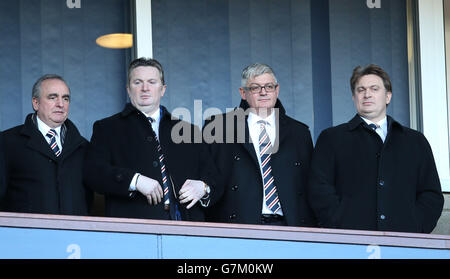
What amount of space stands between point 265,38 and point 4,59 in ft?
6.09

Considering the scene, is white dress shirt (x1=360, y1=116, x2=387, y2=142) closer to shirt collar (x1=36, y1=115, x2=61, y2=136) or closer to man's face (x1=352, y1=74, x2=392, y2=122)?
man's face (x1=352, y1=74, x2=392, y2=122)

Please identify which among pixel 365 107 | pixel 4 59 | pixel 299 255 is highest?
pixel 4 59

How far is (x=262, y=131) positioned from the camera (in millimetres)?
4641

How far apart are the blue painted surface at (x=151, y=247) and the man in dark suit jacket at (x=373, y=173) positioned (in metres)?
0.61

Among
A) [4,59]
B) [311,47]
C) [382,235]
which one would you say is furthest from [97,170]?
[311,47]

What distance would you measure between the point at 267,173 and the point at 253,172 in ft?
0.25

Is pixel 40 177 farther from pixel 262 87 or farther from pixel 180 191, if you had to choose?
pixel 262 87

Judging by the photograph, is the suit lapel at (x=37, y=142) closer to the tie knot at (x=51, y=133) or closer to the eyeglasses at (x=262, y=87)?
the tie knot at (x=51, y=133)

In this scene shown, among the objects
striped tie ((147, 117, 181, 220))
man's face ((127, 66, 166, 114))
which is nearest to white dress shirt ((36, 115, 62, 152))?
man's face ((127, 66, 166, 114))

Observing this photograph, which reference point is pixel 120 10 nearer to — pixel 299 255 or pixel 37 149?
pixel 37 149

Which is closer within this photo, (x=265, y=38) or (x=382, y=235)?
(x=382, y=235)

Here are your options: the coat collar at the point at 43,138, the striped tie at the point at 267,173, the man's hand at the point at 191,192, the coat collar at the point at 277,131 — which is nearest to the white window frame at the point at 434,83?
the coat collar at the point at 277,131

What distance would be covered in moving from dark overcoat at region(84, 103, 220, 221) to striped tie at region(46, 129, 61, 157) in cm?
22

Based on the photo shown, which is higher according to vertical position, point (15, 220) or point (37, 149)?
point (37, 149)
